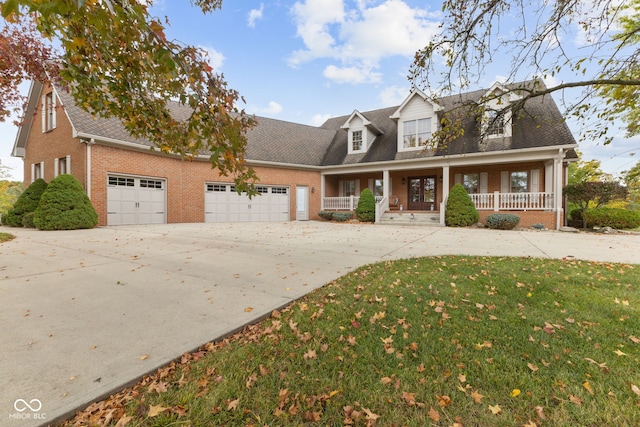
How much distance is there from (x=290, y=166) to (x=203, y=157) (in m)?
5.18

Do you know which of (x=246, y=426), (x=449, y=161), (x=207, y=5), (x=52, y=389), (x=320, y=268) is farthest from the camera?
(x=449, y=161)

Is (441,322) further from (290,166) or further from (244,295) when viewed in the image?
(290,166)

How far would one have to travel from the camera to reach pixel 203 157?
15.2m

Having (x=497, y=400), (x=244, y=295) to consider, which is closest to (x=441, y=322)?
(x=497, y=400)

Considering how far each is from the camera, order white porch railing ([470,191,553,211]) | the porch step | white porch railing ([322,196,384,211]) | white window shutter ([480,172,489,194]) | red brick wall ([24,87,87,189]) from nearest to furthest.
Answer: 1. red brick wall ([24,87,87,189])
2. white porch railing ([470,191,553,211])
3. the porch step
4. white window shutter ([480,172,489,194])
5. white porch railing ([322,196,384,211])

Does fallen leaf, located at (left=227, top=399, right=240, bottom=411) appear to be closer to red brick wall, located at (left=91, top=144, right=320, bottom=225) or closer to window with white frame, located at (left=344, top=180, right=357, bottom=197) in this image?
red brick wall, located at (left=91, top=144, right=320, bottom=225)

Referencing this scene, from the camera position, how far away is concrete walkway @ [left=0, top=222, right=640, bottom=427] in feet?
6.42

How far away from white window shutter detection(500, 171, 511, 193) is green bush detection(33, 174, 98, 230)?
63.4 ft

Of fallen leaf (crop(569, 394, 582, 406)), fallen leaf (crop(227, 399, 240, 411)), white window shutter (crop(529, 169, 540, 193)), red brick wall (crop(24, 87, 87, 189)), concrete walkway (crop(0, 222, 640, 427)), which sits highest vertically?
red brick wall (crop(24, 87, 87, 189))

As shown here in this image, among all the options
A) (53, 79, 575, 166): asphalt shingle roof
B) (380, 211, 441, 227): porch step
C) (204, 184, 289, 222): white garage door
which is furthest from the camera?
(204, 184, 289, 222): white garage door

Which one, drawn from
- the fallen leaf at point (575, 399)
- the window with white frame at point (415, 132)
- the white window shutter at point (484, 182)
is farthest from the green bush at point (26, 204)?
the white window shutter at point (484, 182)

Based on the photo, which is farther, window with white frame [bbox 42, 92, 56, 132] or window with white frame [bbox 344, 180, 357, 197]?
window with white frame [bbox 344, 180, 357, 197]

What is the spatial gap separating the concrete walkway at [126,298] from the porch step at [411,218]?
747cm

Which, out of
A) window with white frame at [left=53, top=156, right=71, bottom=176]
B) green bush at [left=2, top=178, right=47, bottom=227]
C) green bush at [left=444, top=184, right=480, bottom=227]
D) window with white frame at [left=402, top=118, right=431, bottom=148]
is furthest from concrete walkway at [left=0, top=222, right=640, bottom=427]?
window with white frame at [left=402, top=118, right=431, bottom=148]
